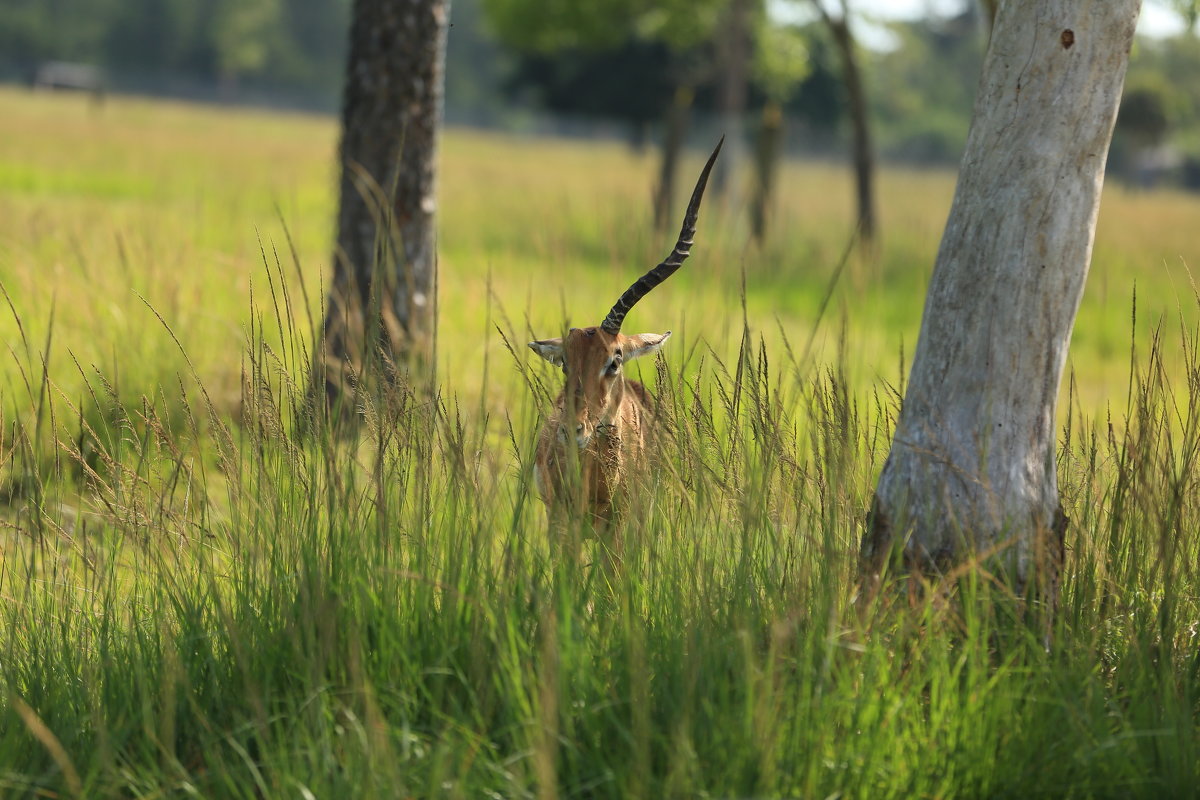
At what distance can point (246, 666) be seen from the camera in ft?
8.42

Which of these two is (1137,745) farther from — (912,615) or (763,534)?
(763,534)

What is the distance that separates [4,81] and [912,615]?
252 feet

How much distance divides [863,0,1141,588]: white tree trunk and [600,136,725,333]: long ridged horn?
756 mm

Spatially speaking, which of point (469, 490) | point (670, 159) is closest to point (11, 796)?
point (469, 490)

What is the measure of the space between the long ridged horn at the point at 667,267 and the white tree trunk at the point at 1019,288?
76 cm

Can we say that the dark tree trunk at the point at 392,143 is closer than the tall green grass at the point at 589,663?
No

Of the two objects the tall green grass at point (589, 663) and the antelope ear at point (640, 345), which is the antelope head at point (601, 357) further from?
the tall green grass at point (589, 663)

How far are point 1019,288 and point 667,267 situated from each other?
1.00 meters

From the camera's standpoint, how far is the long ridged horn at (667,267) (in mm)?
3277

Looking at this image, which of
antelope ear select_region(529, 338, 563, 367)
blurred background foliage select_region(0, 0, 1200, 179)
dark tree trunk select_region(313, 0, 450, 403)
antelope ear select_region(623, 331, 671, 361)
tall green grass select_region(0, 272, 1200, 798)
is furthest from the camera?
blurred background foliage select_region(0, 0, 1200, 179)

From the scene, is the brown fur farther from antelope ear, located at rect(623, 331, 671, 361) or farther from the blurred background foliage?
the blurred background foliage

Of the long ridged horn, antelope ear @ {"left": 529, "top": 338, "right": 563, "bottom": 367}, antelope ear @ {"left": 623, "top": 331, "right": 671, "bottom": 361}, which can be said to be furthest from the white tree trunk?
antelope ear @ {"left": 529, "top": 338, "right": 563, "bottom": 367}

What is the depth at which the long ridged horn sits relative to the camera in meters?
3.28

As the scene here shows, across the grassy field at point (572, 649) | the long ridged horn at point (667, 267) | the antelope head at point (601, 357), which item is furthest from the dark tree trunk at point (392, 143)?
the grassy field at point (572, 649)
